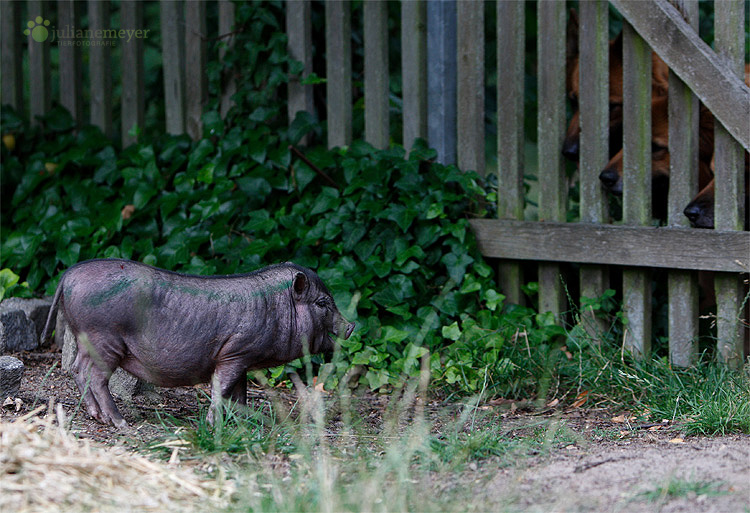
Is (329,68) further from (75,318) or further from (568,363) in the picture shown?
(75,318)

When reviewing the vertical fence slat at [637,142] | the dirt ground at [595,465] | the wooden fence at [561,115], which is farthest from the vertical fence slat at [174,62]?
the vertical fence slat at [637,142]

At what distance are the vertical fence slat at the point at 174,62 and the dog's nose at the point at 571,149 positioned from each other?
261 centimetres

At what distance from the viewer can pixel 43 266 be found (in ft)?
17.0

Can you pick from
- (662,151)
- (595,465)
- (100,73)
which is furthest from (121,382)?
(662,151)

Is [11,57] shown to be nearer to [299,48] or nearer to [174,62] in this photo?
[174,62]

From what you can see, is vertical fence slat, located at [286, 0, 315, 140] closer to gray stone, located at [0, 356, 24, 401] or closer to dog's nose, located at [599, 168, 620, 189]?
dog's nose, located at [599, 168, 620, 189]

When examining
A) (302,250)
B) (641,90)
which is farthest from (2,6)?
(641,90)

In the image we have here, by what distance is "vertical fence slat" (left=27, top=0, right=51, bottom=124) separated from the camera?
21.0 feet

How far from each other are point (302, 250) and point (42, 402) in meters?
1.59

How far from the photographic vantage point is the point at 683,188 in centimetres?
446

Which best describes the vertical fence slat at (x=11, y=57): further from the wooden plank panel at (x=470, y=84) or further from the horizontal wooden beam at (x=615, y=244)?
the horizontal wooden beam at (x=615, y=244)

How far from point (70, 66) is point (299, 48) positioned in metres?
1.86

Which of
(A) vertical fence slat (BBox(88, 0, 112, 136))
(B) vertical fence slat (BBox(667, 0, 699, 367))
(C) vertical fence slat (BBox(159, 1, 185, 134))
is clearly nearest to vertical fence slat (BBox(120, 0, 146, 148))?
(A) vertical fence slat (BBox(88, 0, 112, 136))

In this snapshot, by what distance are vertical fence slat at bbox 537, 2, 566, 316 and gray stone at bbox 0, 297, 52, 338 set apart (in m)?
2.76
